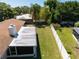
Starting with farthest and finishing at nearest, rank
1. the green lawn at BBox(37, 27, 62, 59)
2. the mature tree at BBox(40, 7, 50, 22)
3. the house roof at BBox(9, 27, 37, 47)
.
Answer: the mature tree at BBox(40, 7, 50, 22), the green lawn at BBox(37, 27, 62, 59), the house roof at BBox(9, 27, 37, 47)

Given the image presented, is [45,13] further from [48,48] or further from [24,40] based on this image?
[24,40]

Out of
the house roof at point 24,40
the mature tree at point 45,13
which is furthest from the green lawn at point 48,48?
the mature tree at point 45,13

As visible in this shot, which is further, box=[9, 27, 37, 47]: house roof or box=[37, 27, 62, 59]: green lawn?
box=[37, 27, 62, 59]: green lawn

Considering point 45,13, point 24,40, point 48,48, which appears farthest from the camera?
point 45,13

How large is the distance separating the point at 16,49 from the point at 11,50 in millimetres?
715

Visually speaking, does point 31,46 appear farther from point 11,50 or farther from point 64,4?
point 64,4

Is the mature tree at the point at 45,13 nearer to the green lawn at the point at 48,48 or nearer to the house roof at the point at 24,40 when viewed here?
the green lawn at the point at 48,48

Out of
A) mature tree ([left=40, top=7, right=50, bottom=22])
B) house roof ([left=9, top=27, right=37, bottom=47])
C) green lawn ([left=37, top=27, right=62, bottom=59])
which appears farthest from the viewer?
mature tree ([left=40, top=7, right=50, bottom=22])

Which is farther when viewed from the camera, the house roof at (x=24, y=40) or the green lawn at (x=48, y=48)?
the green lawn at (x=48, y=48)

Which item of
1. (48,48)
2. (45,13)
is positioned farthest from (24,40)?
(45,13)

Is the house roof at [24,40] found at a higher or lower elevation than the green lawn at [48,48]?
higher

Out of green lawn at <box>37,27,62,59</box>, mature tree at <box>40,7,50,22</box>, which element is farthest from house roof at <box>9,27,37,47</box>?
mature tree at <box>40,7,50,22</box>

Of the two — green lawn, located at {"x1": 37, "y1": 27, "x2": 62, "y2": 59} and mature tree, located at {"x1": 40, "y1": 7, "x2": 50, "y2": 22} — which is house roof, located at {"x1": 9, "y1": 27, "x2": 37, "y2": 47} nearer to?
green lawn, located at {"x1": 37, "y1": 27, "x2": 62, "y2": 59}


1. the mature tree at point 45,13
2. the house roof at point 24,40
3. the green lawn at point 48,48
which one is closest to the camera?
the house roof at point 24,40
